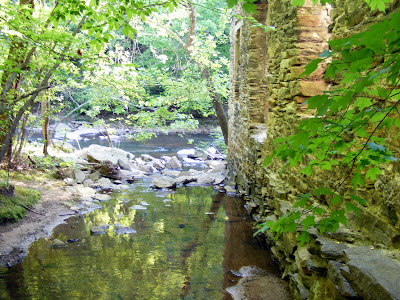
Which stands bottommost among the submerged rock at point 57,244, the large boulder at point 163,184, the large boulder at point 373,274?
the submerged rock at point 57,244

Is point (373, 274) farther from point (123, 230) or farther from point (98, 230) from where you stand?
point (98, 230)

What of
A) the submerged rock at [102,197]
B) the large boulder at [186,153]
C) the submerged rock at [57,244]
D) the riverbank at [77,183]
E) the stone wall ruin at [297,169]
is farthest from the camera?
the large boulder at [186,153]

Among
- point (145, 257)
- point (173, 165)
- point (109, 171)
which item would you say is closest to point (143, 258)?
point (145, 257)

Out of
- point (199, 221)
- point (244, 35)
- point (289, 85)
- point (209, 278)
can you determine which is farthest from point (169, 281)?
point (244, 35)

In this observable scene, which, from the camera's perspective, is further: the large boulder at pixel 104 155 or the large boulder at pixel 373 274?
the large boulder at pixel 104 155

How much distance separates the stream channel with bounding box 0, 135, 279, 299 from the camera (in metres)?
3.46

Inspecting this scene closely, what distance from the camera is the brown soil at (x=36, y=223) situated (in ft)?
14.2

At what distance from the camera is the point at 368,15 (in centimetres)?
251

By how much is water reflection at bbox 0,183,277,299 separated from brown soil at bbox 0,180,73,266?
6.8 inches

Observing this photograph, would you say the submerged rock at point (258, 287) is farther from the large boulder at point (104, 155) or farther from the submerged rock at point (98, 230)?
the large boulder at point (104, 155)

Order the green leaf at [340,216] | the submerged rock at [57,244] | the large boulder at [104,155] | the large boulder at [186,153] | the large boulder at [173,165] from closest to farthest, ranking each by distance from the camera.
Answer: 1. the green leaf at [340,216]
2. the submerged rock at [57,244]
3. the large boulder at [104,155]
4. the large boulder at [173,165]
5. the large boulder at [186,153]

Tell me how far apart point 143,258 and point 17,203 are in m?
2.68

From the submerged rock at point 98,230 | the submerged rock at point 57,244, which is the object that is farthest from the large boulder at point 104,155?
the submerged rock at point 57,244

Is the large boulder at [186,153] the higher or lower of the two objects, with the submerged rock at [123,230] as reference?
higher
